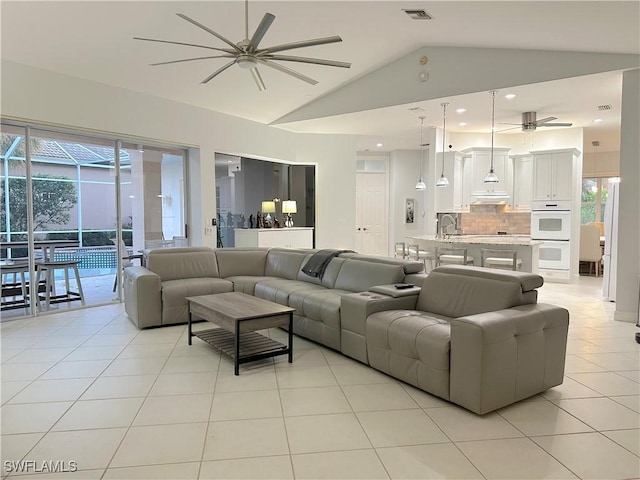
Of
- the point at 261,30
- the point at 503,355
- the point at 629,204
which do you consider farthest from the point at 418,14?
the point at 503,355

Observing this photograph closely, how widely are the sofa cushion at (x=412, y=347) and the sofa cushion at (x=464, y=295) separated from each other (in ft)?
0.48

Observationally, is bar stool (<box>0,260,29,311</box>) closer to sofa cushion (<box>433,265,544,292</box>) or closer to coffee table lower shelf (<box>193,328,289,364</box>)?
coffee table lower shelf (<box>193,328,289,364</box>)

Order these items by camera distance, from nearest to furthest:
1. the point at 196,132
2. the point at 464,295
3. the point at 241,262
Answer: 1. the point at 464,295
2. the point at 241,262
3. the point at 196,132

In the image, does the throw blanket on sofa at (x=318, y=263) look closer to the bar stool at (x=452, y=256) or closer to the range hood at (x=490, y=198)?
the bar stool at (x=452, y=256)

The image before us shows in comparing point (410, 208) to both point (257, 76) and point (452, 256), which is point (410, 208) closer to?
point (452, 256)

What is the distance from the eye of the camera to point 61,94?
535cm

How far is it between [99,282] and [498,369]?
5758mm

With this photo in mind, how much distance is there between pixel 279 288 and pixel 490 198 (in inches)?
240

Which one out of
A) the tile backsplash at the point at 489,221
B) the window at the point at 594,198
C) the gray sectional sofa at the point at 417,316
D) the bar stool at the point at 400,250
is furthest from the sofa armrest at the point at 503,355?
the window at the point at 594,198

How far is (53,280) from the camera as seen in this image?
5.79 meters

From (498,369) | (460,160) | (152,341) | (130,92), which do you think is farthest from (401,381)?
(460,160)

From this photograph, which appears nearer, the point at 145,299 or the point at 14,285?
the point at 145,299

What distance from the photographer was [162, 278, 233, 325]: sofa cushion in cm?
494

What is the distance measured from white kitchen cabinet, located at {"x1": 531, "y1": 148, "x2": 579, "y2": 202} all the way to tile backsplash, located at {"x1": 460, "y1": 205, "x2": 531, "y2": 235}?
39.1 inches
